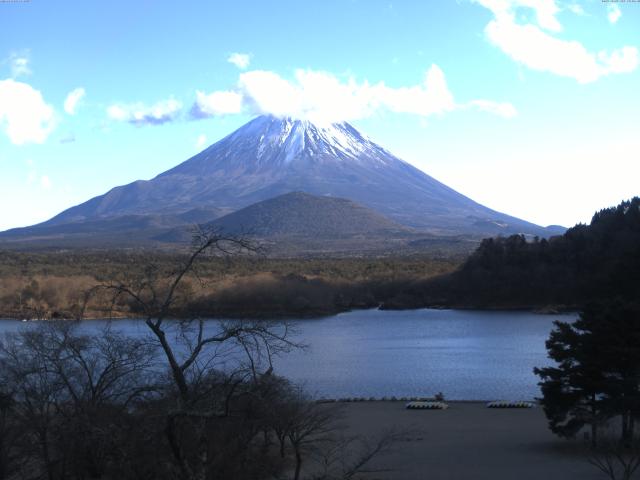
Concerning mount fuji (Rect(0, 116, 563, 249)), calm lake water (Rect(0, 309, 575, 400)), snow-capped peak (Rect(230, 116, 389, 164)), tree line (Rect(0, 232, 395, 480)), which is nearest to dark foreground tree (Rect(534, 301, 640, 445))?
tree line (Rect(0, 232, 395, 480))

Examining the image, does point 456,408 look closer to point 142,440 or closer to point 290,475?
point 290,475

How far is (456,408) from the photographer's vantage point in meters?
19.4

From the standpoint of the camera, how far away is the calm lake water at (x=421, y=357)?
2306 cm

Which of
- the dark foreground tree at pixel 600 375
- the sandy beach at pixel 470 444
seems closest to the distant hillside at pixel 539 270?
the sandy beach at pixel 470 444

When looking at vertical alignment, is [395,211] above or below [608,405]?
above

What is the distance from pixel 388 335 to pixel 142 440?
1186 inches

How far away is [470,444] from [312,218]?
339ft

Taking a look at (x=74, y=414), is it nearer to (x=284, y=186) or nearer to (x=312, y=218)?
(x=312, y=218)

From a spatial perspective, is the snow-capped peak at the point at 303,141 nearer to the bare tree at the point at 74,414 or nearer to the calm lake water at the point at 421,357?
the calm lake water at the point at 421,357

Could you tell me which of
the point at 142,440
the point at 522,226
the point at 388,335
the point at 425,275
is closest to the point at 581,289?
the point at 425,275

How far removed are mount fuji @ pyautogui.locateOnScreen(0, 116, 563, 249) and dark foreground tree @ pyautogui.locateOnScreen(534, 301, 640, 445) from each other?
352 feet

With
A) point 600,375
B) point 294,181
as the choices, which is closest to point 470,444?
point 600,375

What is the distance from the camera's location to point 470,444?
1565cm

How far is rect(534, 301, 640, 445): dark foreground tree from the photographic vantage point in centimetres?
1394
